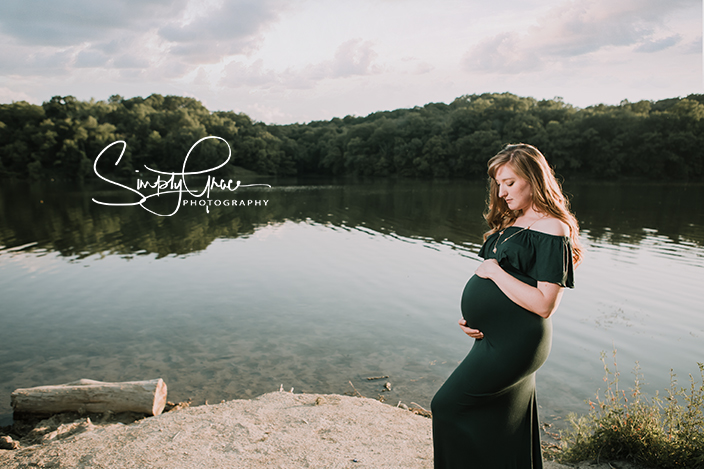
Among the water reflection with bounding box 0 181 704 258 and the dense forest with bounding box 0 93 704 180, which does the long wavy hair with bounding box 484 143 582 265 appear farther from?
the dense forest with bounding box 0 93 704 180

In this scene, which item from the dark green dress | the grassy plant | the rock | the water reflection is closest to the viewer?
the dark green dress

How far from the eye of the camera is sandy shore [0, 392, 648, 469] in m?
3.98

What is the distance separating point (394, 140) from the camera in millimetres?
87812

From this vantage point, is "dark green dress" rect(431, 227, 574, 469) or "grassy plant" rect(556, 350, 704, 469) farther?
"grassy plant" rect(556, 350, 704, 469)

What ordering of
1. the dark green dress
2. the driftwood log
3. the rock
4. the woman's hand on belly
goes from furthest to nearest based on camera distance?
the driftwood log → the rock → the woman's hand on belly → the dark green dress

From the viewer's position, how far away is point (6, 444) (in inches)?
185

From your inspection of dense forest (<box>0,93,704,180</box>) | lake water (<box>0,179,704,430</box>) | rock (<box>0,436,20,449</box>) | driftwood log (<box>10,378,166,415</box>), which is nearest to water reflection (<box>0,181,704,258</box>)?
lake water (<box>0,179,704,430</box>)

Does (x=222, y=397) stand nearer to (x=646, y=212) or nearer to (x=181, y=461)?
(x=181, y=461)

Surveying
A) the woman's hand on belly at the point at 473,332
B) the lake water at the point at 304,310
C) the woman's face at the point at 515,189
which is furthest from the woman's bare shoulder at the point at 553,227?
the lake water at the point at 304,310

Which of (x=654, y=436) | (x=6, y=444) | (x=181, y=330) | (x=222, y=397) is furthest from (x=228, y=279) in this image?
(x=654, y=436)

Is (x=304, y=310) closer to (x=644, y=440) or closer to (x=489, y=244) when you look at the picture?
(x=644, y=440)

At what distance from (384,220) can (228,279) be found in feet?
44.0

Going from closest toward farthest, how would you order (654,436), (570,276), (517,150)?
(570,276), (517,150), (654,436)

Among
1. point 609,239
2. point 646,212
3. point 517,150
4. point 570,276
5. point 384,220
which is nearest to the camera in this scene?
point 570,276
